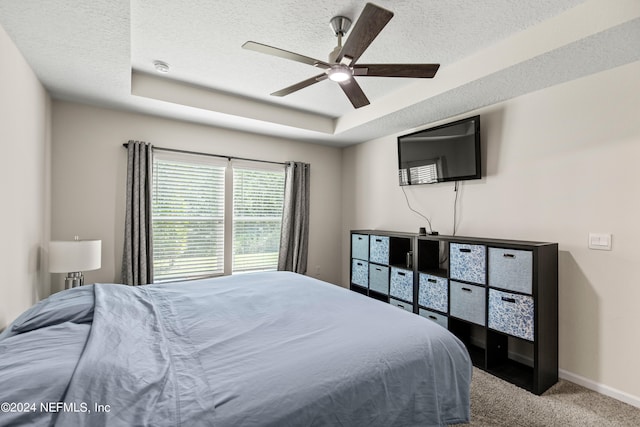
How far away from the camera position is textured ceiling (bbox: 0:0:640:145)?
1.89m

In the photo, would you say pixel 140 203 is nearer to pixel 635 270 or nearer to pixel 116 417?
pixel 116 417

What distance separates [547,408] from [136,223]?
4006mm

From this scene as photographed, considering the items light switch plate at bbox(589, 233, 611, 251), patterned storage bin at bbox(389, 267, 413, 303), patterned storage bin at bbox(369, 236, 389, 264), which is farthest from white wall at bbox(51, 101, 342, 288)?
light switch plate at bbox(589, 233, 611, 251)

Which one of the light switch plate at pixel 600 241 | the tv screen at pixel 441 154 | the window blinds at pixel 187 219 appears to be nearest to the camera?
→ the light switch plate at pixel 600 241

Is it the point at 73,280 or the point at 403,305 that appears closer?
the point at 73,280

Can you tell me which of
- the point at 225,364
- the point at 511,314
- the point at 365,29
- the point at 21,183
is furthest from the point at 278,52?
the point at 511,314

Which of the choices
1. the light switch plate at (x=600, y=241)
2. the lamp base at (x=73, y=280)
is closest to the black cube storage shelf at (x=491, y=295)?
the light switch plate at (x=600, y=241)

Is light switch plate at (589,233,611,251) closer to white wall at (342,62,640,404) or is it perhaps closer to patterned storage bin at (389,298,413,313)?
white wall at (342,62,640,404)

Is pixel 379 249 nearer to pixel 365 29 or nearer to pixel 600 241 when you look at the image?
pixel 600 241

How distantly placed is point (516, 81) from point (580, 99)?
52 centimetres

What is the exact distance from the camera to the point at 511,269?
2445mm

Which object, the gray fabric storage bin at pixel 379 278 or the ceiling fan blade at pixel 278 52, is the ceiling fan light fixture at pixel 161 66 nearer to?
the ceiling fan blade at pixel 278 52

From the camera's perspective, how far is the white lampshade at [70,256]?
101 inches

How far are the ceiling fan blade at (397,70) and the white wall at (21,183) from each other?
88.0 inches
